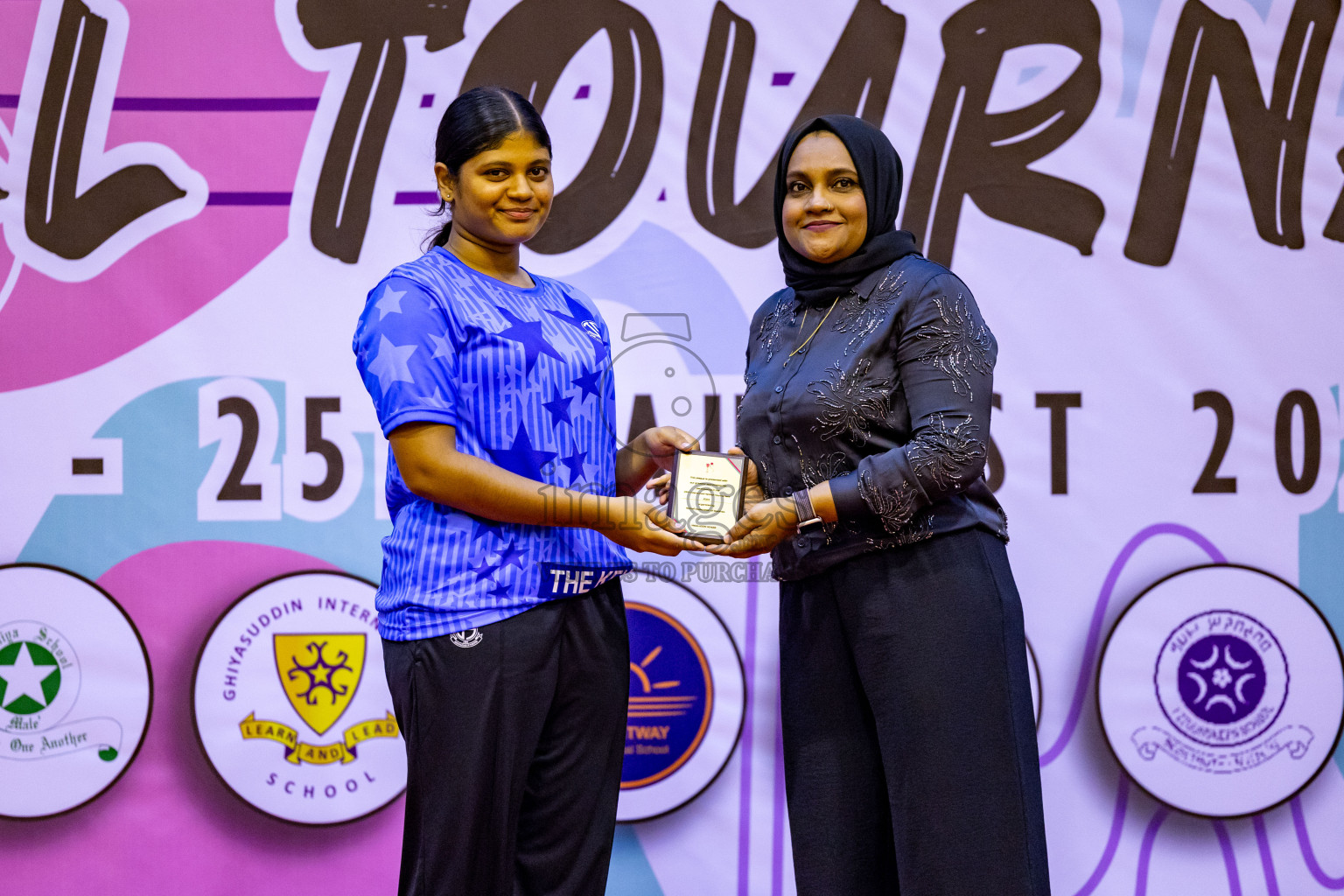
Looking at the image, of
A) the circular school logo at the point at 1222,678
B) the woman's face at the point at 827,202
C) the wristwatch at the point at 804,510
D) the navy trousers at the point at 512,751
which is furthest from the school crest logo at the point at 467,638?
the circular school logo at the point at 1222,678

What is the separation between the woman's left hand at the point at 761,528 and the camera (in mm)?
1612

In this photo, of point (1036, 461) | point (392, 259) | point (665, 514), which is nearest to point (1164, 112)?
point (1036, 461)

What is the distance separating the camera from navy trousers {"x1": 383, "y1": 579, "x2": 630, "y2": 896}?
4.80ft

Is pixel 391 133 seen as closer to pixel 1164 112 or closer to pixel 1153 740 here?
pixel 1164 112

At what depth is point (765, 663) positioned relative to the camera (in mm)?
2498

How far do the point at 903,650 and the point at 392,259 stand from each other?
5.23 feet

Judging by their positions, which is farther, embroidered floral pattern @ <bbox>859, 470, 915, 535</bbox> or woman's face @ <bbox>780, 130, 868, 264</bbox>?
woman's face @ <bbox>780, 130, 868, 264</bbox>

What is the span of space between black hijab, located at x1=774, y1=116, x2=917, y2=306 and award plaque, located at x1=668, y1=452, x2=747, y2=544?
340 mm

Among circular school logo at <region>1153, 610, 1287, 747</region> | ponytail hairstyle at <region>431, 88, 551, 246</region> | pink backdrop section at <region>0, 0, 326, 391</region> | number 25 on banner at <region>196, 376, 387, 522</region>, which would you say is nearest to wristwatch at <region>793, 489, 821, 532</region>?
ponytail hairstyle at <region>431, 88, 551, 246</region>

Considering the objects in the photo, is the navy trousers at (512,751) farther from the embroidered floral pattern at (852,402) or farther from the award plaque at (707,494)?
the embroidered floral pattern at (852,402)

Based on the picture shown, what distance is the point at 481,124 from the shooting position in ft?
5.14

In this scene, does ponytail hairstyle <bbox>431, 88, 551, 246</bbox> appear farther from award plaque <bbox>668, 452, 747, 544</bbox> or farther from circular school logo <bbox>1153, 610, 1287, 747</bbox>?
circular school logo <bbox>1153, 610, 1287, 747</bbox>

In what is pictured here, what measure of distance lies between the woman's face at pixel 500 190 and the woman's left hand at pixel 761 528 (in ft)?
1.89

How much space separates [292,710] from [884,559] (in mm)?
1592
